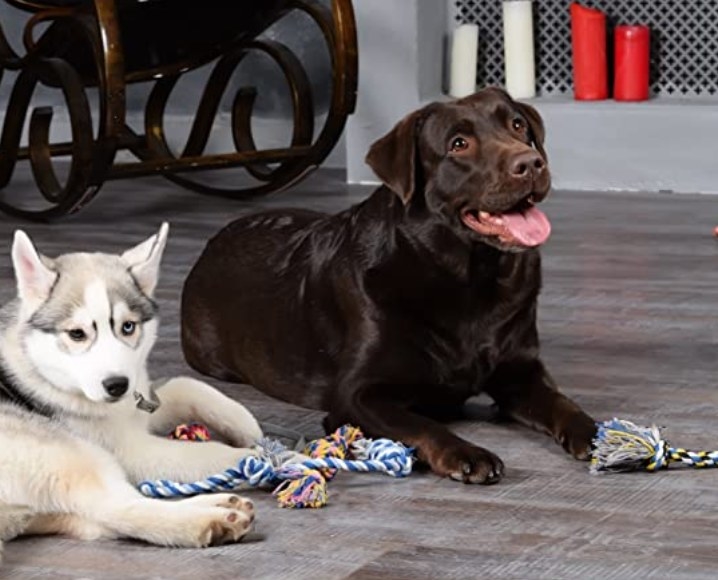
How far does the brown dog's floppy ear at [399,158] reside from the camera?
2.61 metres

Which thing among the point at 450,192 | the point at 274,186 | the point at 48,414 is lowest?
the point at 274,186

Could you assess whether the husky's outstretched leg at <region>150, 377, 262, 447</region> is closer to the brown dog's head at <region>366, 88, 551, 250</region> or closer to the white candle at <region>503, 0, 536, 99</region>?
the brown dog's head at <region>366, 88, 551, 250</region>

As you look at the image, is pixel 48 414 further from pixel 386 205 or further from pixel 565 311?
pixel 565 311

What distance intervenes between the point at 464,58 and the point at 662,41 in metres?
0.62

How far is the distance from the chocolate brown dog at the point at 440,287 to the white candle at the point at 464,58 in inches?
110

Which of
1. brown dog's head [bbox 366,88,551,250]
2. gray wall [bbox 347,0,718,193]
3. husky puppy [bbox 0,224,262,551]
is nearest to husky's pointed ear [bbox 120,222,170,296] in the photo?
husky puppy [bbox 0,224,262,551]

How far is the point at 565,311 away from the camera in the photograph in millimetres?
3568

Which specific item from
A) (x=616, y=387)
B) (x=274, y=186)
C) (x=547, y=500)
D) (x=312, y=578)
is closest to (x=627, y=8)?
(x=274, y=186)

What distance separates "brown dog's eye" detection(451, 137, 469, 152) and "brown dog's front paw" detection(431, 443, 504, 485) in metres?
0.47

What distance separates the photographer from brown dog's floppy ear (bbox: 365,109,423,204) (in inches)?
103

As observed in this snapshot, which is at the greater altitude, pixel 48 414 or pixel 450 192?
pixel 450 192

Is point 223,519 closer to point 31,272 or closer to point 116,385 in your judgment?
point 116,385

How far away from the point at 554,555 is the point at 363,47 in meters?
3.70

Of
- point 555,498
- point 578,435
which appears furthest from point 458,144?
point 555,498
